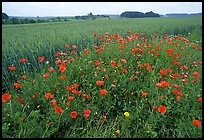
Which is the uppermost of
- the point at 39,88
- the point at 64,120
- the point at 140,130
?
the point at 39,88

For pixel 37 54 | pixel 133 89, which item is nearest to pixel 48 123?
pixel 133 89

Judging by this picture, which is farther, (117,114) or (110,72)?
(110,72)

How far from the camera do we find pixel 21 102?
3002 mm

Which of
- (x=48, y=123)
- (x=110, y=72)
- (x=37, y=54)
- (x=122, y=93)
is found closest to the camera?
(x=48, y=123)

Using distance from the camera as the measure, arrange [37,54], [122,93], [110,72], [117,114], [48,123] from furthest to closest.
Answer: [37,54] < [110,72] < [122,93] < [117,114] < [48,123]

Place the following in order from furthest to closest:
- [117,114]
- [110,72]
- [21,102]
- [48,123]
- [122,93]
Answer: [110,72] → [122,93] → [117,114] → [21,102] → [48,123]

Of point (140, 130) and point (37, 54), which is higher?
point (37, 54)

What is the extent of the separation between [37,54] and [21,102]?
1963 millimetres

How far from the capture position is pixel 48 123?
2.64 metres

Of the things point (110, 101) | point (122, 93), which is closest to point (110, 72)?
point (122, 93)

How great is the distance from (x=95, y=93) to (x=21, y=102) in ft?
3.02

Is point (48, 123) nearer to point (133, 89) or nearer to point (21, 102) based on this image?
point (21, 102)

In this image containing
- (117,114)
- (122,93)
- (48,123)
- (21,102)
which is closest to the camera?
(48,123)

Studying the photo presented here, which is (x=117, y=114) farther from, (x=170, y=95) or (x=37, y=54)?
(x=37, y=54)
